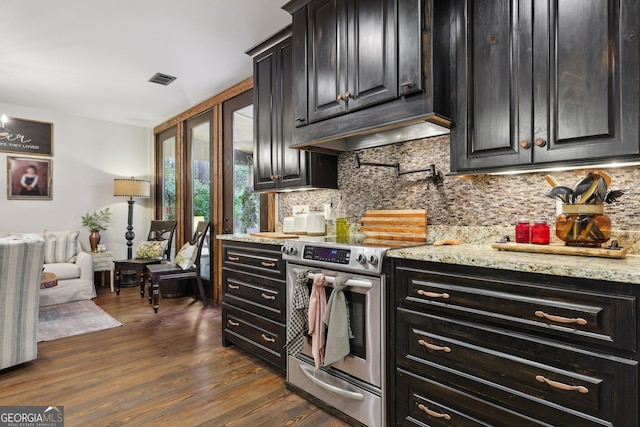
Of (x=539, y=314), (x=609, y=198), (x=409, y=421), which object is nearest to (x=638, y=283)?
(x=539, y=314)

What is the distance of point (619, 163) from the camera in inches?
55.5

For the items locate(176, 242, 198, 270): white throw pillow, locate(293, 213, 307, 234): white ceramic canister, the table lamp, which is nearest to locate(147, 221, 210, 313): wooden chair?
locate(176, 242, 198, 270): white throw pillow

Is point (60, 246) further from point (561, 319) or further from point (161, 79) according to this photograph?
point (561, 319)

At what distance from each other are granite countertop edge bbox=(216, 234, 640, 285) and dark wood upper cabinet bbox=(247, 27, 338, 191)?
1.22 meters

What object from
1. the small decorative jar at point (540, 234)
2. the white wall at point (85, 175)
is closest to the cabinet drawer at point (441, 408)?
the small decorative jar at point (540, 234)

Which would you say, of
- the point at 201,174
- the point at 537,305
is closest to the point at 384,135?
the point at 537,305

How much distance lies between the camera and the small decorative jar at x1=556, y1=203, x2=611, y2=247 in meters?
1.48

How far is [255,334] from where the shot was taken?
259 centimetres

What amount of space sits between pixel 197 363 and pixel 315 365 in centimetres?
111

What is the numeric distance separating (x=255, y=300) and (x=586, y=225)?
201 centimetres

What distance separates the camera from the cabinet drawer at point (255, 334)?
93.8 inches

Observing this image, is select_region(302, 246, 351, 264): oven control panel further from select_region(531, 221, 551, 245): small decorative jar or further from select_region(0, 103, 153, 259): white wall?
select_region(0, 103, 153, 259): white wall

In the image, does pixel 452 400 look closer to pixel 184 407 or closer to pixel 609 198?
pixel 609 198

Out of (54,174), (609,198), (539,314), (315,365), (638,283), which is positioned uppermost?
(54,174)
